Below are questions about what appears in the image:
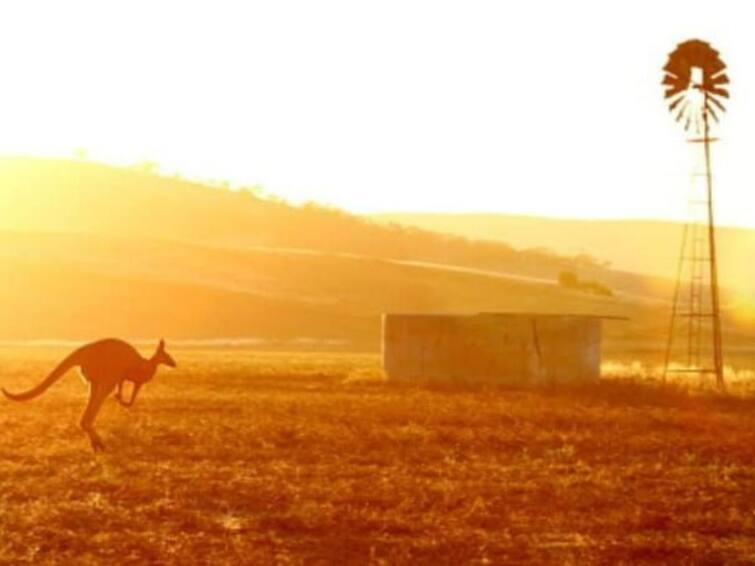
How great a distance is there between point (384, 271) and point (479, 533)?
99373mm

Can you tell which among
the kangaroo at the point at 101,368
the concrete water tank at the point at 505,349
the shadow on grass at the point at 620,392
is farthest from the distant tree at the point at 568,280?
the kangaroo at the point at 101,368

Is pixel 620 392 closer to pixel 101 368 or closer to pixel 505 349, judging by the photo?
pixel 505 349

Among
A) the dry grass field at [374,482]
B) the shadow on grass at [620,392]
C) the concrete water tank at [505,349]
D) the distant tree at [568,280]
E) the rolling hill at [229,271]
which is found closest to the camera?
the dry grass field at [374,482]

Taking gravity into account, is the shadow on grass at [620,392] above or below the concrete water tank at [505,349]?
below

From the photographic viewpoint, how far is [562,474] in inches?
816

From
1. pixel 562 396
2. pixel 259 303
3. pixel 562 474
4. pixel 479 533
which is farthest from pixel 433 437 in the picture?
pixel 259 303

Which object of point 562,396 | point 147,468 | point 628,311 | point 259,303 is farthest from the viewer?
point 628,311

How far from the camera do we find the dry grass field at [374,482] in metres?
14.8

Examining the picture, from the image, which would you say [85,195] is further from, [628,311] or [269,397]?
[269,397]

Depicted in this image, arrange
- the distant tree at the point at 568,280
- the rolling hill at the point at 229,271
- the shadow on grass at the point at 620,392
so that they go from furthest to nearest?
1. the distant tree at the point at 568,280
2. the rolling hill at the point at 229,271
3. the shadow on grass at the point at 620,392

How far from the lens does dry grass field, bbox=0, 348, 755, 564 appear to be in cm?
1480

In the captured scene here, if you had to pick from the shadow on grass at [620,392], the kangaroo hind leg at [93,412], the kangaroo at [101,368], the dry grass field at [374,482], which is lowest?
the shadow on grass at [620,392]

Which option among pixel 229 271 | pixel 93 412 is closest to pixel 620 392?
pixel 93 412

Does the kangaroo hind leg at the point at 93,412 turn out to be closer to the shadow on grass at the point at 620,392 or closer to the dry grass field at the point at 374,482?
the dry grass field at the point at 374,482
